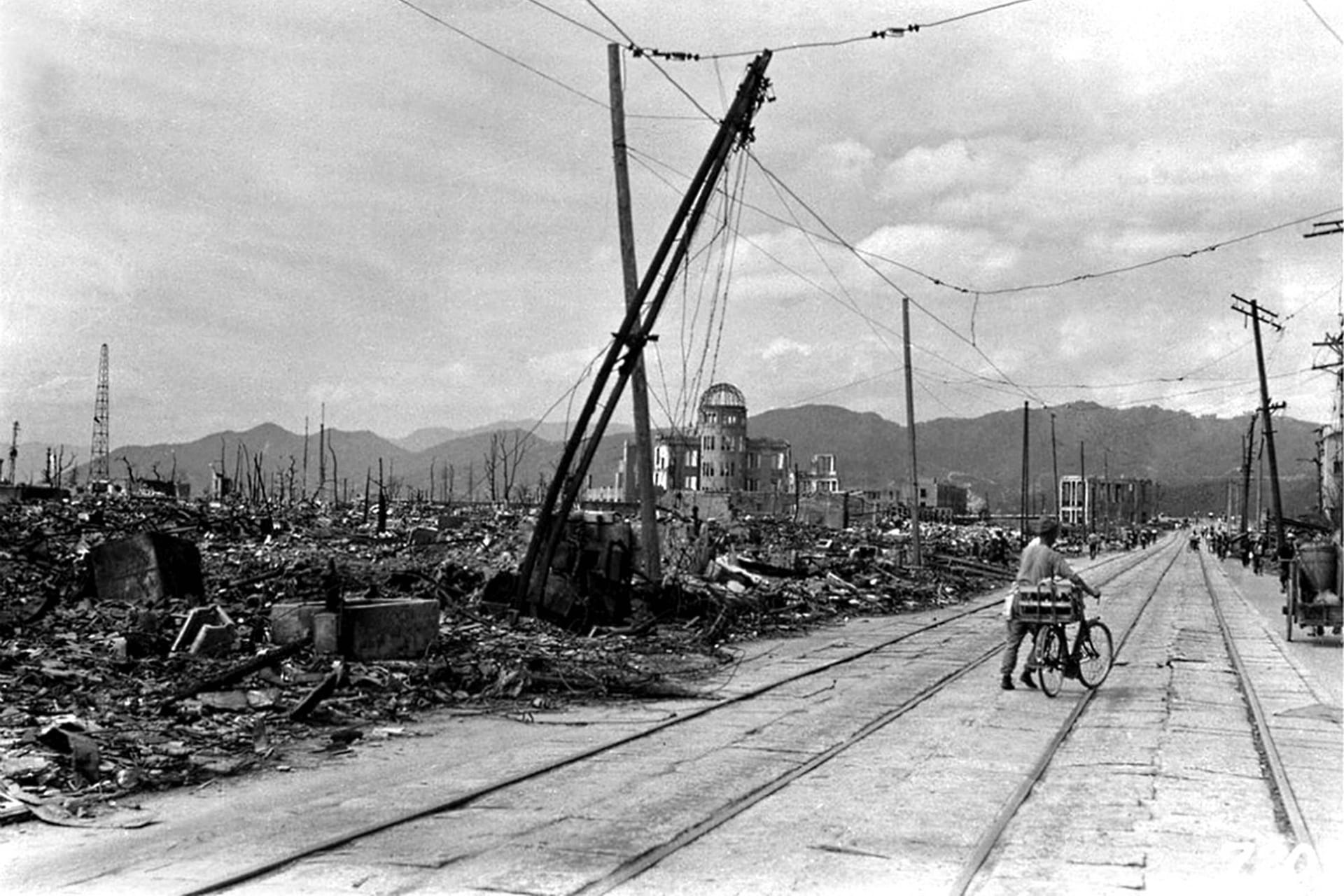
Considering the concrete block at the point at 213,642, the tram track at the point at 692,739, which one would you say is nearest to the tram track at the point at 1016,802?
the tram track at the point at 692,739

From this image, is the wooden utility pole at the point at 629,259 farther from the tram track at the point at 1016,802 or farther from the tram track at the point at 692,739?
the tram track at the point at 1016,802

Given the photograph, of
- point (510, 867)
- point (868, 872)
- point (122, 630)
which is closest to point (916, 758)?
point (868, 872)

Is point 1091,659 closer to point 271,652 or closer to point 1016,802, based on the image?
point 1016,802

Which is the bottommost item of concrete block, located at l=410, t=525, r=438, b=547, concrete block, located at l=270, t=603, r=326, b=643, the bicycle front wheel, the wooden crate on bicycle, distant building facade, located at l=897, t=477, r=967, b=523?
the bicycle front wheel

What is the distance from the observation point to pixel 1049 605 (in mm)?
12867

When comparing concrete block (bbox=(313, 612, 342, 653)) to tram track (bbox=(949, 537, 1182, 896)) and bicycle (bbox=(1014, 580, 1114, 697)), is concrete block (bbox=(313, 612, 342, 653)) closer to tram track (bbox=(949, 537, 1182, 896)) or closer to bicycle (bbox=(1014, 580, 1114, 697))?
bicycle (bbox=(1014, 580, 1114, 697))

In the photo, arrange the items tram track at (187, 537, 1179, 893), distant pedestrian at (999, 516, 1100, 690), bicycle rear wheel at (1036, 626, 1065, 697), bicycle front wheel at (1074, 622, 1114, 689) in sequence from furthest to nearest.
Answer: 1. bicycle front wheel at (1074, 622, 1114, 689)
2. distant pedestrian at (999, 516, 1100, 690)
3. bicycle rear wheel at (1036, 626, 1065, 697)
4. tram track at (187, 537, 1179, 893)

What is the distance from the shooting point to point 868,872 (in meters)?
6.17

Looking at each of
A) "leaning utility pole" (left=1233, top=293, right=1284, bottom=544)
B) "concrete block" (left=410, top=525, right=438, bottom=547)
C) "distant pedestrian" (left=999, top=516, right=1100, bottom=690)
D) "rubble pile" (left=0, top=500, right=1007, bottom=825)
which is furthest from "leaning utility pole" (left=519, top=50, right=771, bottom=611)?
"leaning utility pole" (left=1233, top=293, right=1284, bottom=544)

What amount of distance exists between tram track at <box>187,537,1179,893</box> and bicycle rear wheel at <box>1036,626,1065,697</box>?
1.23 m

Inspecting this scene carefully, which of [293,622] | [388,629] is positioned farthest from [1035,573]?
[293,622]

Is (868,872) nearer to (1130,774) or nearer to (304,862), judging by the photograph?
(304,862)

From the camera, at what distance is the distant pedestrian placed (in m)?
13.2

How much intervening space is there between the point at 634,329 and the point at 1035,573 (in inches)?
300
